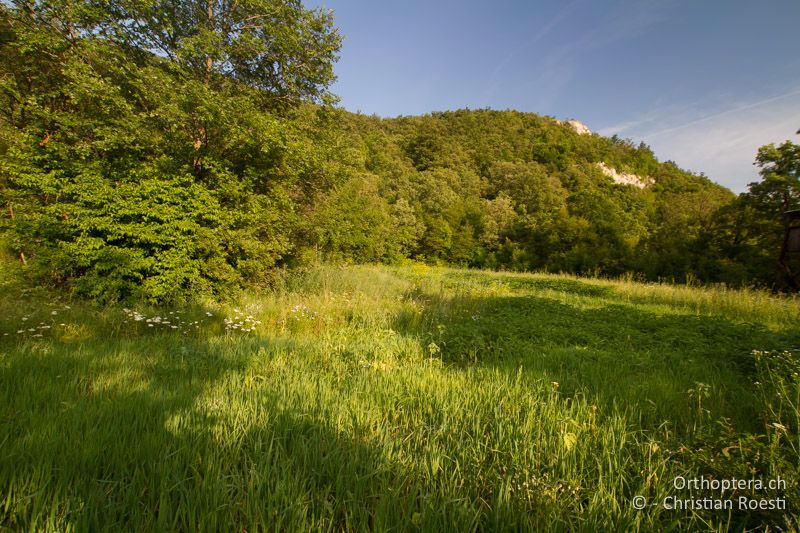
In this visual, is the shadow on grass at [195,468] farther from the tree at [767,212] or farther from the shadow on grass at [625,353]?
the tree at [767,212]

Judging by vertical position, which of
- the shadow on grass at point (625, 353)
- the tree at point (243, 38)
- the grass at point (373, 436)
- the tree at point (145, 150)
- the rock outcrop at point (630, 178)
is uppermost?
the rock outcrop at point (630, 178)

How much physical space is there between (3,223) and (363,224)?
2703 centimetres

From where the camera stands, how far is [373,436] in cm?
212

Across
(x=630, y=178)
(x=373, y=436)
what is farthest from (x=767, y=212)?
(x=630, y=178)

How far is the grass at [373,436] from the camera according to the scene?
150 cm

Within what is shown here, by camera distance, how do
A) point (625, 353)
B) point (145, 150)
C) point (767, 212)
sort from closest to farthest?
point (625, 353)
point (145, 150)
point (767, 212)

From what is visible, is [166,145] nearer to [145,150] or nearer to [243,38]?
[145,150]

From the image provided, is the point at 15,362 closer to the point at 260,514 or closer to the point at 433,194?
the point at 260,514

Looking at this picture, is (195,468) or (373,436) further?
(373,436)

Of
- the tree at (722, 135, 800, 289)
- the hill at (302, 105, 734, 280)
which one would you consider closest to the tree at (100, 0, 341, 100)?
the hill at (302, 105, 734, 280)

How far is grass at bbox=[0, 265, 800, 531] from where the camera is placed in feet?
4.91

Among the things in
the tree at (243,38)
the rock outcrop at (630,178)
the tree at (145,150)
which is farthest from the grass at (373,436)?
the rock outcrop at (630,178)

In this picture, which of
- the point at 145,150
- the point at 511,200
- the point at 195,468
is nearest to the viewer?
the point at 195,468

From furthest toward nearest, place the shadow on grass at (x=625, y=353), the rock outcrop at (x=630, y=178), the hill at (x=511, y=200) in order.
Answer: the rock outcrop at (x=630, y=178), the hill at (x=511, y=200), the shadow on grass at (x=625, y=353)
